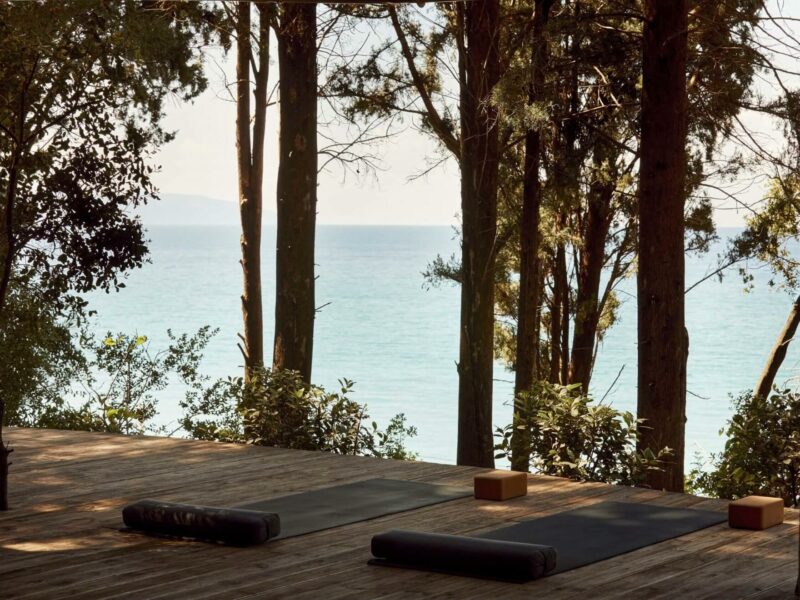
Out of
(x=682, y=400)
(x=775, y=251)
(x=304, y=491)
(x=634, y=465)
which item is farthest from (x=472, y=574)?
(x=775, y=251)

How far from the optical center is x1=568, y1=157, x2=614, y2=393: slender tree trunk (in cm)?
1242

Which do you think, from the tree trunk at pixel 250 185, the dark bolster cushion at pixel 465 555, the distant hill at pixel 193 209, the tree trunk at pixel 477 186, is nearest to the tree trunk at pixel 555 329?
the tree trunk at pixel 250 185

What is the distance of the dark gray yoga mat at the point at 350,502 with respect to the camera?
4.85 meters

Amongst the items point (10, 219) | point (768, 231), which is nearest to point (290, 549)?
point (10, 219)

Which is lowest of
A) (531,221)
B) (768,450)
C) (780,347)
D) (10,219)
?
(768,450)

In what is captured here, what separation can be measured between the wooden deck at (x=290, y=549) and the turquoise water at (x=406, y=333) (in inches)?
490

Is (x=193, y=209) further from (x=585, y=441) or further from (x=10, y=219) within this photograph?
(x=585, y=441)

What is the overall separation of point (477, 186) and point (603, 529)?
4.69 meters

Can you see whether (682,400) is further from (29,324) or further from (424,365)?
(424,365)

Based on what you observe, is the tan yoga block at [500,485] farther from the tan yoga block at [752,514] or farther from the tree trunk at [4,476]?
the tree trunk at [4,476]

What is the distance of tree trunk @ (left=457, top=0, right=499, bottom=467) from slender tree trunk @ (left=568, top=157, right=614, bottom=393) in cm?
347

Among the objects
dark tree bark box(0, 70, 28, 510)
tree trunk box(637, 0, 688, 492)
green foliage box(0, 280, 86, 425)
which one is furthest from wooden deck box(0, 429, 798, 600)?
green foliage box(0, 280, 86, 425)

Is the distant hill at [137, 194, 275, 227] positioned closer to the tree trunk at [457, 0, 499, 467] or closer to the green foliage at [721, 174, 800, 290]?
the green foliage at [721, 174, 800, 290]

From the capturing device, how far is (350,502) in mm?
5250
